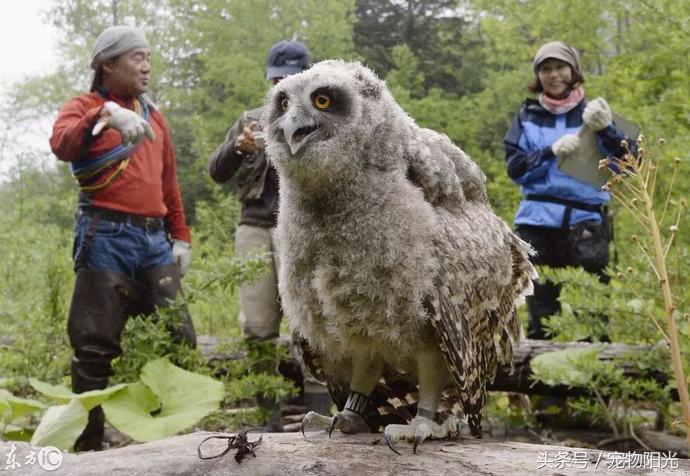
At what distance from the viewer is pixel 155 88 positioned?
1404cm

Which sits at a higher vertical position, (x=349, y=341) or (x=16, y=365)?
(x=349, y=341)

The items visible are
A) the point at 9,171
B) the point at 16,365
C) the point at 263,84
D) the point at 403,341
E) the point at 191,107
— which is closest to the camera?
the point at 403,341

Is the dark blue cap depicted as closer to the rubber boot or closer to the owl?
the rubber boot

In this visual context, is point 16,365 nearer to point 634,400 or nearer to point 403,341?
point 403,341

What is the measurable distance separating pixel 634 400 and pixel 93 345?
11.0ft

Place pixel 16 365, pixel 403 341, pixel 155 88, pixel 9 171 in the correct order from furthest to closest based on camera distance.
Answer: pixel 155 88 → pixel 9 171 → pixel 16 365 → pixel 403 341

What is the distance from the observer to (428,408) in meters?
2.27

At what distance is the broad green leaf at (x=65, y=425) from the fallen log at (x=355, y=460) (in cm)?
101

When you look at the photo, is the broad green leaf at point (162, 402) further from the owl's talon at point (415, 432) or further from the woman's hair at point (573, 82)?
the woman's hair at point (573, 82)

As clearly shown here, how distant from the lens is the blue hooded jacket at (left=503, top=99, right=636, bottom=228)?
168 inches

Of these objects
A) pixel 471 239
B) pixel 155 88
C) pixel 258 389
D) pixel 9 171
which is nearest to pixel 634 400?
pixel 258 389

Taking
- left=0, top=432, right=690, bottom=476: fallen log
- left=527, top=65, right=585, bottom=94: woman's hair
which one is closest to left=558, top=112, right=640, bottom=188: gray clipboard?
left=527, top=65, right=585, bottom=94: woman's hair

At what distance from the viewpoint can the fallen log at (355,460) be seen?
6.41 ft

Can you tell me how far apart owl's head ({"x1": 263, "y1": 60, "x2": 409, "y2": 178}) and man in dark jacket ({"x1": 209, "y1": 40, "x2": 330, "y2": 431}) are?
1717 millimetres
